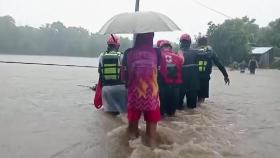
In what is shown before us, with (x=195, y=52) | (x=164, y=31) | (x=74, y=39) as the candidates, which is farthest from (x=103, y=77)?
(x=74, y=39)

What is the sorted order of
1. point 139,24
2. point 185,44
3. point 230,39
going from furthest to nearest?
point 230,39
point 185,44
point 139,24

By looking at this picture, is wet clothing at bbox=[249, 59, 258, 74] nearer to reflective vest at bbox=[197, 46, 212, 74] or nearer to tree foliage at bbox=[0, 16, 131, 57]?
tree foliage at bbox=[0, 16, 131, 57]

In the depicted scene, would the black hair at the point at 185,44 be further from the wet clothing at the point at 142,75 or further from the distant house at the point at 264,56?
the distant house at the point at 264,56

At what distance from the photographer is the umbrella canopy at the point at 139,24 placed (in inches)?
210

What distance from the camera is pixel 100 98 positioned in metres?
8.34

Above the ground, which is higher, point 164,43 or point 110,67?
point 164,43

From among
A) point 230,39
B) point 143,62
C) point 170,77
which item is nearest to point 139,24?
point 143,62

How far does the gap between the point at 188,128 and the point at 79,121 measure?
6.66 feet

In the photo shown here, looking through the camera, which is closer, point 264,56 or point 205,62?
point 205,62

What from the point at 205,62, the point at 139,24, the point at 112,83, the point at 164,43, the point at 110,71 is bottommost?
the point at 112,83

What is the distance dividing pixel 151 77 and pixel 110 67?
2.26 m

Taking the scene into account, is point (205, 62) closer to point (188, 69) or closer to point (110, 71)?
point (188, 69)

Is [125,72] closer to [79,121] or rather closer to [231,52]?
[79,121]

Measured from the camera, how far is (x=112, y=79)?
783cm
